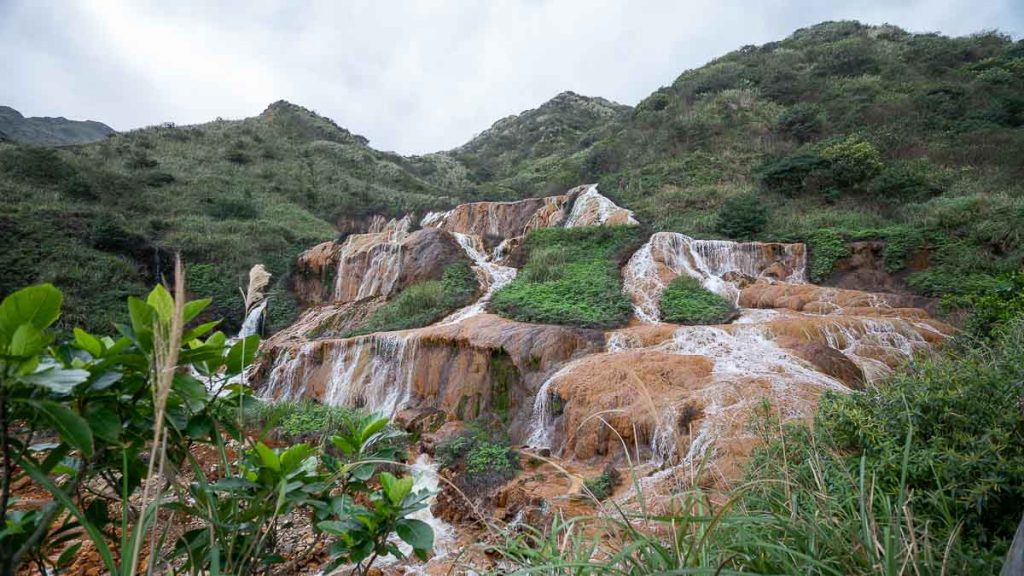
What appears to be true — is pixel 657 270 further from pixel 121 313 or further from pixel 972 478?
pixel 121 313

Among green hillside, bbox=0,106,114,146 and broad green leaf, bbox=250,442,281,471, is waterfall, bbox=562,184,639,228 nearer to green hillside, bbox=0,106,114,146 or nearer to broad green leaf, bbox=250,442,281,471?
broad green leaf, bbox=250,442,281,471

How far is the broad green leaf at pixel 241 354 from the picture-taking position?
108 centimetres

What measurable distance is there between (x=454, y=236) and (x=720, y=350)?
32.5ft

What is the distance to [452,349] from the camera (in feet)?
27.8

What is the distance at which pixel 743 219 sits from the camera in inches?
515

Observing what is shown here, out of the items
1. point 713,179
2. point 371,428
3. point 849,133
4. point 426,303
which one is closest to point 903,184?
point 849,133

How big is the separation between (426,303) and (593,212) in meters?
7.72

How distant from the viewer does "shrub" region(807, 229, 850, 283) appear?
1098 cm

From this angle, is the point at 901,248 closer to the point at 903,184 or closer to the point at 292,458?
the point at 903,184

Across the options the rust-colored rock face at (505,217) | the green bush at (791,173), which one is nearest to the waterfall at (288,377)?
the rust-colored rock face at (505,217)

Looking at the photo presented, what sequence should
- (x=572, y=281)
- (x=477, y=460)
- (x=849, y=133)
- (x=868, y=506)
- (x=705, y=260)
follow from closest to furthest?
(x=868, y=506) → (x=477, y=460) → (x=572, y=281) → (x=705, y=260) → (x=849, y=133)

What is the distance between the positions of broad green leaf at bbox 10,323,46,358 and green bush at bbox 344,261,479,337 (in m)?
10.0

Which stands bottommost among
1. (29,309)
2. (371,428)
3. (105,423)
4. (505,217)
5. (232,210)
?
(371,428)

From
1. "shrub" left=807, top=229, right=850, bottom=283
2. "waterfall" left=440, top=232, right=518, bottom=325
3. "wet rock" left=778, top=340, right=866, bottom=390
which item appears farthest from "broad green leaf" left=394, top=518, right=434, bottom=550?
"shrub" left=807, top=229, right=850, bottom=283
